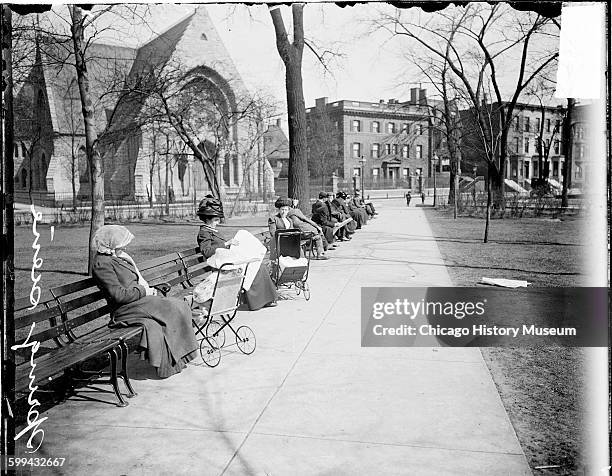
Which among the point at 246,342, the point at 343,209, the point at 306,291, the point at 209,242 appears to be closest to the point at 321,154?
the point at 343,209

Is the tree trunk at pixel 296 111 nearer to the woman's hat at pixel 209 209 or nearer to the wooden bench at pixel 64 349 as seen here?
the woman's hat at pixel 209 209

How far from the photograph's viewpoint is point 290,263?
7.05m

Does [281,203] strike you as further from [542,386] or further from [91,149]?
[542,386]

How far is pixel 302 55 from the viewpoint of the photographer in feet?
38.0

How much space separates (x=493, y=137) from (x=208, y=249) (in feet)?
37.4

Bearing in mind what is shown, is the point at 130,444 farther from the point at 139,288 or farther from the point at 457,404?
the point at 457,404

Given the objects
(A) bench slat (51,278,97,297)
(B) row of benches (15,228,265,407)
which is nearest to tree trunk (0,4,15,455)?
(B) row of benches (15,228,265,407)

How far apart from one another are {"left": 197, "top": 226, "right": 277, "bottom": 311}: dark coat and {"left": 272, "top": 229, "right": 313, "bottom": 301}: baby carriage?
278mm

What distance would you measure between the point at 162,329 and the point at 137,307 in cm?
26

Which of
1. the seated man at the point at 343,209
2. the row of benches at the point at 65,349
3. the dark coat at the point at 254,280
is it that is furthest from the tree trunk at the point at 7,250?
the seated man at the point at 343,209

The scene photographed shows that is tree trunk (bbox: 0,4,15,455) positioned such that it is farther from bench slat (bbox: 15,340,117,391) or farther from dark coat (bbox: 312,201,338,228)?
dark coat (bbox: 312,201,338,228)

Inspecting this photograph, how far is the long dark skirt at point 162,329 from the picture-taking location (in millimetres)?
4344

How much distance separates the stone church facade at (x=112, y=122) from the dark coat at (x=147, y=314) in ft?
13.7

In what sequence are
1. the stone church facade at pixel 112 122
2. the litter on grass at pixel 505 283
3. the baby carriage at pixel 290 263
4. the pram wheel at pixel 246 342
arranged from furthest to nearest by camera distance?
the stone church facade at pixel 112 122 → the litter on grass at pixel 505 283 → the baby carriage at pixel 290 263 → the pram wheel at pixel 246 342
